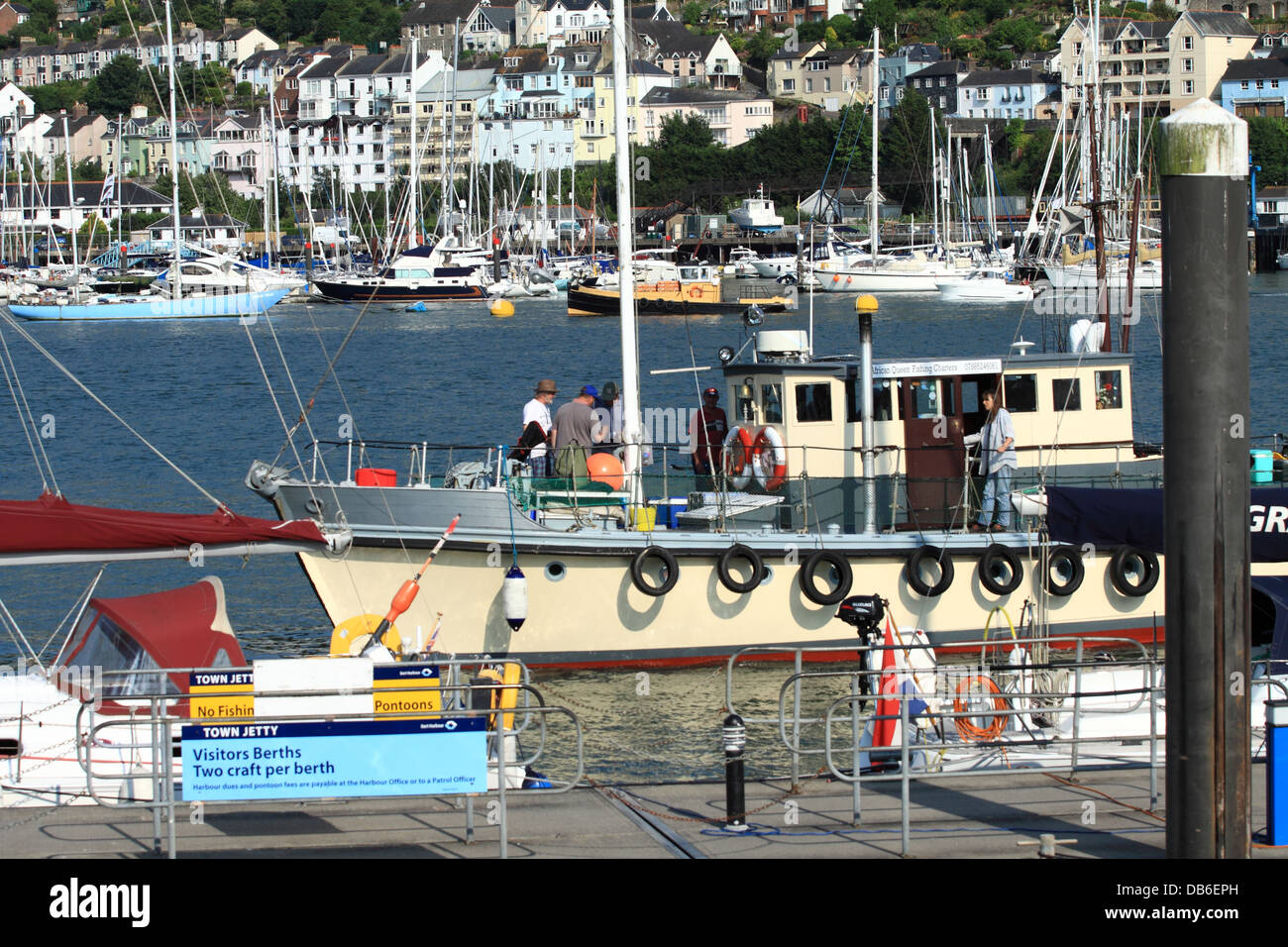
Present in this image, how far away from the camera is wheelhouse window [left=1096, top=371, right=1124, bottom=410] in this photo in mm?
20406

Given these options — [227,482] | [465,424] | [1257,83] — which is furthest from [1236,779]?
[1257,83]

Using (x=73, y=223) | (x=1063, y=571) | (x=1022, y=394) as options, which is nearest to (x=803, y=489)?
(x=1022, y=394)

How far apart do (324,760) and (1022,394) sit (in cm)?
1296

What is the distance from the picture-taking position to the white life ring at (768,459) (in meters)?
19.4

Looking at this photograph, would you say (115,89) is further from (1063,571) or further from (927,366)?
(1063,571)

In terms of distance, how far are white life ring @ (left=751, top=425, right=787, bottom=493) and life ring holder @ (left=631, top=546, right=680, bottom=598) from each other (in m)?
1.70

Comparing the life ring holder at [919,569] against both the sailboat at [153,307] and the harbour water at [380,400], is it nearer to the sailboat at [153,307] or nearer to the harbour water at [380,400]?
the harbour water at [380,400]

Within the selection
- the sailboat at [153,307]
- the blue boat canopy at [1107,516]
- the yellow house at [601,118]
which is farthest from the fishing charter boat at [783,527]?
the yellow house at [601,118]

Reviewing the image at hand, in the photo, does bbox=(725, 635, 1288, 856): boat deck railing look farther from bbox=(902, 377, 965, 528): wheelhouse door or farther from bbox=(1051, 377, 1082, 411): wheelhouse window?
bbox=(1051, 377, 1082, 411): wheelhouse window

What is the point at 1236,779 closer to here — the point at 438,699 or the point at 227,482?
the point at 438,699

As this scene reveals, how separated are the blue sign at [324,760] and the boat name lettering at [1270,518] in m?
8.69

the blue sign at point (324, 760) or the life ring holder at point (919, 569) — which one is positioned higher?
the blue sign at point (324, 760)

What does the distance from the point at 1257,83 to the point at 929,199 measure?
3469cm

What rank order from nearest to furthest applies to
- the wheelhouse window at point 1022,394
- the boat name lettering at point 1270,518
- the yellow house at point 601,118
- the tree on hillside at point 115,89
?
1. the boat name lettering at point 1270,518
2. the wheelhouse window at point 1022,394
3. the yellow house at point 601,118
4. the tree on hillside at point 115,89
